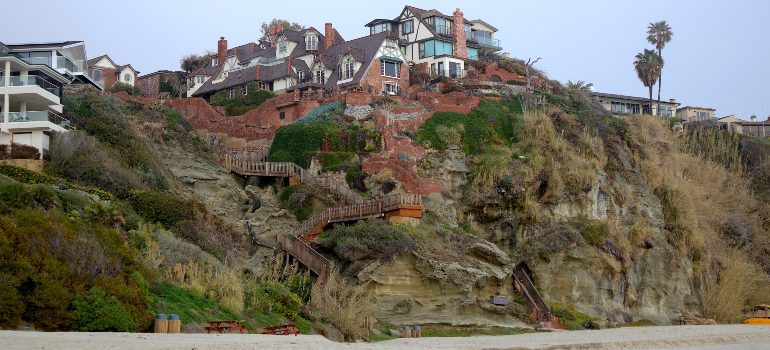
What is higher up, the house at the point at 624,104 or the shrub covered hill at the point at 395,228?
the house at the point at 624,104

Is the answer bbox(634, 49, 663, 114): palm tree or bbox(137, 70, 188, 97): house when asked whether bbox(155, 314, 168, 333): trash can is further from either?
bbox(634, 49, 663, 114): palm tree

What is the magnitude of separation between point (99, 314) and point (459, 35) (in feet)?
147

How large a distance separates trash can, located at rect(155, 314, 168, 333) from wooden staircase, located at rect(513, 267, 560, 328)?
66.1 ft

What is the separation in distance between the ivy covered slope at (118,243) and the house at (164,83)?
2050cm

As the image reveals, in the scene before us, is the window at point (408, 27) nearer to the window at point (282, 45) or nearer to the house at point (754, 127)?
the window at point (282, 45)

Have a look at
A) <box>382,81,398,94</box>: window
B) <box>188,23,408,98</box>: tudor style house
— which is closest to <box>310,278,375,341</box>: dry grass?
<box>188,23,408,98</box>: tudor style house

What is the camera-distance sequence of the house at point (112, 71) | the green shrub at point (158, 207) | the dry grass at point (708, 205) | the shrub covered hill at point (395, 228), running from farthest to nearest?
1. the house at point (112, 71)
2. the dry grass at point (708, 205)
3. the green shrub at point (158, 207)
4. the shrub covered hill at point (395, 228)

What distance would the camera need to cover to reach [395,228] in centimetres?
3441

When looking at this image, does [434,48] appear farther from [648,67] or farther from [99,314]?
[99,314]

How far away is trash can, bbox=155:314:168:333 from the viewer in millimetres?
19578

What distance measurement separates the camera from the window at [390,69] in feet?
174

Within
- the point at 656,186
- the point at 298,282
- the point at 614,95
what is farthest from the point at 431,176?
the point at 614,95

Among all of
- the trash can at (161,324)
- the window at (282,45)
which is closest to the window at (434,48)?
the window at (282,45)

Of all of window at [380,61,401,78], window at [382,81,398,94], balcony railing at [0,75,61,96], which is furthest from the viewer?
window at [380,61,401,78]
